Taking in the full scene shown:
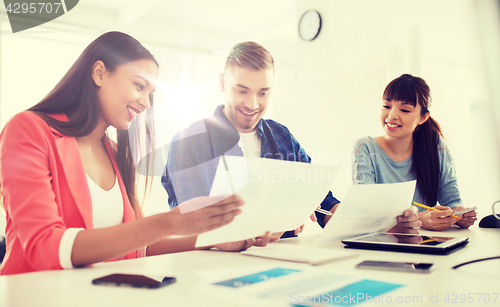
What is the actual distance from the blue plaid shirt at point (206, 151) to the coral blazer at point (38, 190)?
0.36 metres

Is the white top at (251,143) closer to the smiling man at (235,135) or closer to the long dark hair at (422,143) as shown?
the smiling man at (235,135)

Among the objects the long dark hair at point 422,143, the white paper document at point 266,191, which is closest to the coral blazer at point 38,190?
the white paper document at point 266,191

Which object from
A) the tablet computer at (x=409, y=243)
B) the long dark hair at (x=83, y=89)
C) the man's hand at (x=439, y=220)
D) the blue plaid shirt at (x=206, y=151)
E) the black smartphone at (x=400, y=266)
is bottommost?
the man's hand at (x=439, y=220)

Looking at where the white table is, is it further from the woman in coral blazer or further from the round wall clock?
the round wall clock

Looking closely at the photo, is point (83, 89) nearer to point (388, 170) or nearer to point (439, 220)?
point (439, 220)

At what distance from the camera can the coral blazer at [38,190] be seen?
2.25 ft

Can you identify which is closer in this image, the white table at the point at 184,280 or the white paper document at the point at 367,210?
the white table at the point at 184,280

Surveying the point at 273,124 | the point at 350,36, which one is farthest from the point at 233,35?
the point at 273,124

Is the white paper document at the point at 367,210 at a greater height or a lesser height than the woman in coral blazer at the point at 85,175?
lesser

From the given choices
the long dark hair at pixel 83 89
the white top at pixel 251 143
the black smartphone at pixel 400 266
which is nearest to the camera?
the black smartphone at pixel 400 266

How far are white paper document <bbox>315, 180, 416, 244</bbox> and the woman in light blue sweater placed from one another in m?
0.62

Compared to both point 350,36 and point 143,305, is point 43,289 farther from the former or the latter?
point 350,36

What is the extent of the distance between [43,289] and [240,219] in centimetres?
35

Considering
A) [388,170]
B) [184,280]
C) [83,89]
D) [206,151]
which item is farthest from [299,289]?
[388,170]
